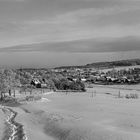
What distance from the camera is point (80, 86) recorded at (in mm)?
125125

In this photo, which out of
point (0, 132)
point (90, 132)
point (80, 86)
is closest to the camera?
point (90, 132)

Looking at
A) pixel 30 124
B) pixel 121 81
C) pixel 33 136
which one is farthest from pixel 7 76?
pixel 121 81

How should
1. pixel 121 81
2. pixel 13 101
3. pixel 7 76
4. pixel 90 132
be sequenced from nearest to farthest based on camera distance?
pixel 90 132
pixel 13 101
pixel 7 76
pixel 121 81

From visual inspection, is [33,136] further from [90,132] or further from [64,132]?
[90,132]

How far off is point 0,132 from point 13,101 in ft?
142

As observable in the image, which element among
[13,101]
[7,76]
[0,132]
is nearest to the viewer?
[0,132]

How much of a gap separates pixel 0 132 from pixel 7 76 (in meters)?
69.6

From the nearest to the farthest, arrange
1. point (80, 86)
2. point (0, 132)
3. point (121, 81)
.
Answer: point (0, 132), point (80, 86), point (121, 81)

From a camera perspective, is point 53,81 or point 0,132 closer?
point 0,132

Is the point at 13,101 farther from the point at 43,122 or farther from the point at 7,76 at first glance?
the point at 43,122

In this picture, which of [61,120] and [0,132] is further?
[61,120]

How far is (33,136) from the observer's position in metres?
32.2

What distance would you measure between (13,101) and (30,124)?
38.4 metres

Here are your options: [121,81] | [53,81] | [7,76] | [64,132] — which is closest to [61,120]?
[64,132]
